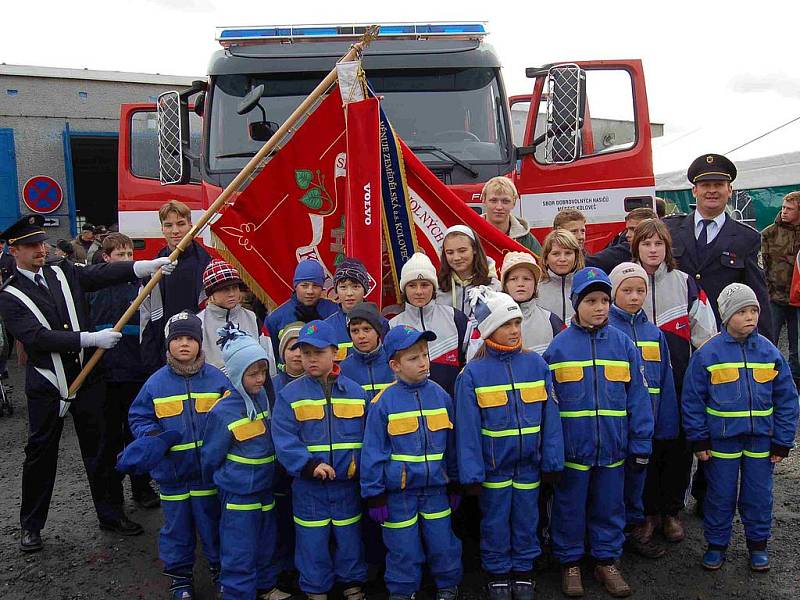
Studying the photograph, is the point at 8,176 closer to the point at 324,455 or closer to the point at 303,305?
the point at 303,305

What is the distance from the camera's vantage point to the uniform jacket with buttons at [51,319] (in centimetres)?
421

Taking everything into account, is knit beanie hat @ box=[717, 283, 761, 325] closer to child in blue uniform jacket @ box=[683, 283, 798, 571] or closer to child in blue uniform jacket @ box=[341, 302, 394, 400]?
child in blue uniform jacket @ box=[683, 283, 798, 571]

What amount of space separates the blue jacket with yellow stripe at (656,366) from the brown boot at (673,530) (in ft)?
2.20

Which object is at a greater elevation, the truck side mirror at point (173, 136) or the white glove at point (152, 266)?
the truck side mirror at point (173, 136)

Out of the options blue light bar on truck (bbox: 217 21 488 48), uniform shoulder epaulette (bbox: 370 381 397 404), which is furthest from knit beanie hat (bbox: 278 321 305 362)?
blue light bar on truck (bbox: 217 21 488 48)

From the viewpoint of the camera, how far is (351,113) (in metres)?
4.52

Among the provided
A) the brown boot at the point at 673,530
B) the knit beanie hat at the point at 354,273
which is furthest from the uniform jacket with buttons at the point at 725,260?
the knit beanie hat at the point at 354,273

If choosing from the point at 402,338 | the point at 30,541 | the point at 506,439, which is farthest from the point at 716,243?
the point at 30,541

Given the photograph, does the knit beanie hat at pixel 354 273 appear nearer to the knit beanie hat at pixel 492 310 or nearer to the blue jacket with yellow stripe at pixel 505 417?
the knit beanie hat at pixel 492 310

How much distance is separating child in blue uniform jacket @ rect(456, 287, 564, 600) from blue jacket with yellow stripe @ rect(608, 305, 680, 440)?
0.62 m

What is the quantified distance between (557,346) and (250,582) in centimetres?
195

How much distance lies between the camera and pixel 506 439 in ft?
11.6

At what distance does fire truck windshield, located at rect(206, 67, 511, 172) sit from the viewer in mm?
5605

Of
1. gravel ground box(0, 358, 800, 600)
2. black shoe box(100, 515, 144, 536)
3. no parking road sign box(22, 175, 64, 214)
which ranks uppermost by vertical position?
no parking road sign box(22, 175, 64, 214)
